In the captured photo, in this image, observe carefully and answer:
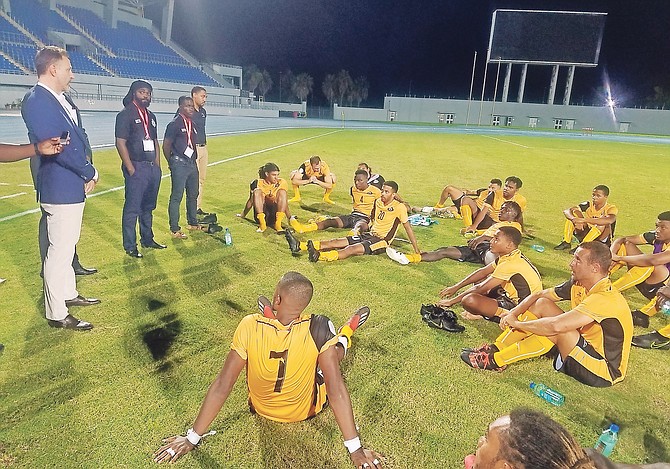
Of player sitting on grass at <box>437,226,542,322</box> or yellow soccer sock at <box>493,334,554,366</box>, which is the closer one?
yellow soccer sock at <box>493,334,554,366</box>

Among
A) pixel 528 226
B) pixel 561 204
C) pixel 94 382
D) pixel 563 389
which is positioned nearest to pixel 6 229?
pixel 94 382

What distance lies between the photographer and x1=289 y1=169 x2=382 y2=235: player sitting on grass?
8422mm

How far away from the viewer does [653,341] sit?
479 cm

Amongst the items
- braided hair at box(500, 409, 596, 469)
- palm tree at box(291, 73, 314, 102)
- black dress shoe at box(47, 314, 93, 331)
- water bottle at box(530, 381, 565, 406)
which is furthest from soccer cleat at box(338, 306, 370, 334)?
palm tree at box(291, 73, 314, 102)

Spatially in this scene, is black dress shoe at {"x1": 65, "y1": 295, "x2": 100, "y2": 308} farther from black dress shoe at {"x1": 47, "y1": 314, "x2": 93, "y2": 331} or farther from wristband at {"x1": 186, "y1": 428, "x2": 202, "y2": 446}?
wristband at {"x1": 186, "y1": 428, "x2": 202, "y2": 446}

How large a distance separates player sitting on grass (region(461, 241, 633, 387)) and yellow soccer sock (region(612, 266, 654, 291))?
2.38m

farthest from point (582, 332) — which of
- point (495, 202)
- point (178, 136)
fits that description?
point (178, 136)

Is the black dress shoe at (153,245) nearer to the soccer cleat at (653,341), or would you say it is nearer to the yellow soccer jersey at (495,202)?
the yellow soccer jersey at (495,202)

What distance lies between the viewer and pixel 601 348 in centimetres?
372

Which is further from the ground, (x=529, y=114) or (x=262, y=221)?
(x=529, y=114)

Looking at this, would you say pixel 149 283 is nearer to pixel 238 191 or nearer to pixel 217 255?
pixel 217 255

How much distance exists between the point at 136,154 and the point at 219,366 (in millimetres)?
3671

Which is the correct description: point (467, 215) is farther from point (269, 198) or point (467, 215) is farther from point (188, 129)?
point (188, 129)

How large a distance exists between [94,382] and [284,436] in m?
1.74
